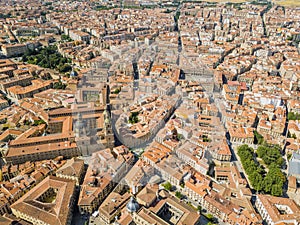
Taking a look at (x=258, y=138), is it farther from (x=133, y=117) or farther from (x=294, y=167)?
(x=133, y=117)

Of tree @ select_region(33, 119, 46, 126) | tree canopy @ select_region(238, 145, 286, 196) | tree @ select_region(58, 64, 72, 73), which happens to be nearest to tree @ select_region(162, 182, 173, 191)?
tree canopy @ select_region(238, 145, 286, 196)

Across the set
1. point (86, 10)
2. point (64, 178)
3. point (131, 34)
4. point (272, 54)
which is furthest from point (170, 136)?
point (86, 10)

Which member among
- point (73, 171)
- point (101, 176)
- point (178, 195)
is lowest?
point (178, 195)

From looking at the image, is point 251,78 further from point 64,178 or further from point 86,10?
point 86,10

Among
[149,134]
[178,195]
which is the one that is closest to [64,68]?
[149,134]

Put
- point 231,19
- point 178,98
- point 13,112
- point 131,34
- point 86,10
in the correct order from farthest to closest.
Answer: point 86,10 < point 231,19 < point 131,34 < point 178,98 < point 13,112

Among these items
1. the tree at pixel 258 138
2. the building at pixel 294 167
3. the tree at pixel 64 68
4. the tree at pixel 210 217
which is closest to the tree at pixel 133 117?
the tree at pixel 258 138

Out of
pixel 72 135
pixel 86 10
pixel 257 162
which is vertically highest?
pixel 86 10
